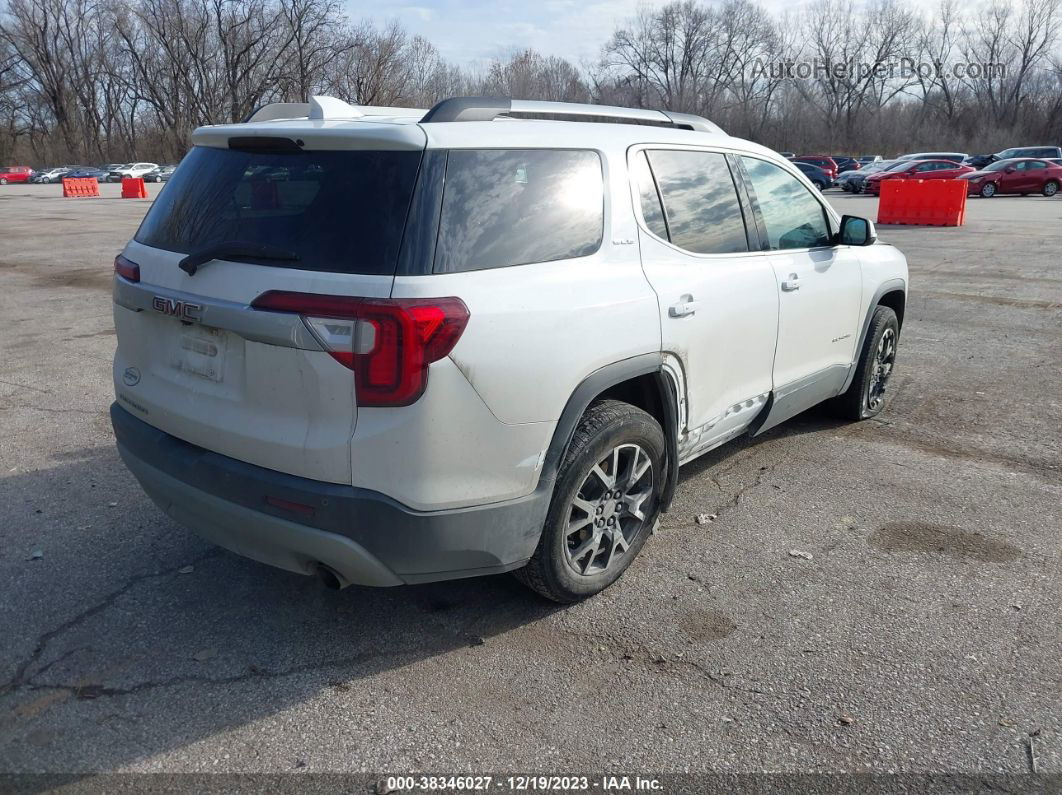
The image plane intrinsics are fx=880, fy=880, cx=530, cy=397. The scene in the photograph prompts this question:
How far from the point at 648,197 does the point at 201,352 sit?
1.89 m

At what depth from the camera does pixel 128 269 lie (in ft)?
11.5

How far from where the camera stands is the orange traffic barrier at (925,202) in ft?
69.7

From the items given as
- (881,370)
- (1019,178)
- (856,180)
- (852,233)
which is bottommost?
(881,370)

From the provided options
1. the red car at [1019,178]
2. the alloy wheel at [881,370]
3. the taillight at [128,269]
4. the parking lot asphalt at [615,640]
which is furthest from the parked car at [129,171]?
the taillight at [128,269]

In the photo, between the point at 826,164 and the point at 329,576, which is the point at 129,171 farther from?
the point at 329,576

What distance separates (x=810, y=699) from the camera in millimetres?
2969

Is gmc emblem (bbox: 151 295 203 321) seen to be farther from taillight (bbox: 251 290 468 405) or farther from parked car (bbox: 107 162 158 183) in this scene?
parked car (bbox: 107 162 158 183)

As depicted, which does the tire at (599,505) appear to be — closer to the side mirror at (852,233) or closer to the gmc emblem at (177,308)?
the gmc emblem at (177,308)

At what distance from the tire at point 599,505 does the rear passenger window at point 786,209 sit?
1.55m

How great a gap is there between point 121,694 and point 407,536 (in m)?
1.14

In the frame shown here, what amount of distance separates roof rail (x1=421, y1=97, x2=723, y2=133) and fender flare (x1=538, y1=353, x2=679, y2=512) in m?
1.05

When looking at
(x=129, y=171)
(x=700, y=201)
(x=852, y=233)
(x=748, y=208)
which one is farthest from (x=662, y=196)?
(x=129, y=171)

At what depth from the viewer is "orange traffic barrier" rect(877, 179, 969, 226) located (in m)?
21.2

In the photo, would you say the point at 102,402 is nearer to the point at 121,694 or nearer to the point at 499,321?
the point at 121,694
